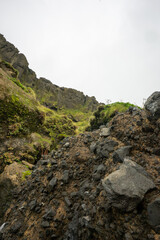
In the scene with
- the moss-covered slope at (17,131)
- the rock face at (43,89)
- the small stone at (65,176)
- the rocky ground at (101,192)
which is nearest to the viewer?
the rocky ground at (101,192)

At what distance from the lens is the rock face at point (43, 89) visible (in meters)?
54.5

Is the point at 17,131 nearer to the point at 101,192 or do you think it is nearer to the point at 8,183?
the point at 8,183

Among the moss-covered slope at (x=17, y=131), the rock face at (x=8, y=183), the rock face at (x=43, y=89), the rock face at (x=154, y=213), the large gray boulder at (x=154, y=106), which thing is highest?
the rock face at (x=43, y=89)

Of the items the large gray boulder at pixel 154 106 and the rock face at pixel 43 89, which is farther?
the rock face at pixel 43 89

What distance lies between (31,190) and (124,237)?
145 inches

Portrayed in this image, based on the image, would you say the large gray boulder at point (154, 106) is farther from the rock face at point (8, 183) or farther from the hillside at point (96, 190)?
the rock face at point (8, 183)

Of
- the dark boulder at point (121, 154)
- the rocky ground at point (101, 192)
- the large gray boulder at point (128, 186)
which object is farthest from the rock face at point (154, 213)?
the dark boulder at point (121, 154)

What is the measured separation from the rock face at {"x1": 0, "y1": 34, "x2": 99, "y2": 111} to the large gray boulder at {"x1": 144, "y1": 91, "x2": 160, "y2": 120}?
173 ft

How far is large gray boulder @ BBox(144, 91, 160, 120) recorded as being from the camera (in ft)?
10.5

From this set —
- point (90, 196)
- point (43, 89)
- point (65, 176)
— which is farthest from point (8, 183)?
point (43, 89)

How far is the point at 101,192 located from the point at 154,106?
287cm

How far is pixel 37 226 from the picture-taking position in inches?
121

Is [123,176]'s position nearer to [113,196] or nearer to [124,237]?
[113,196]

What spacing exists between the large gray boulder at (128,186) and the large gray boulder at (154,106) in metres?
1.66
